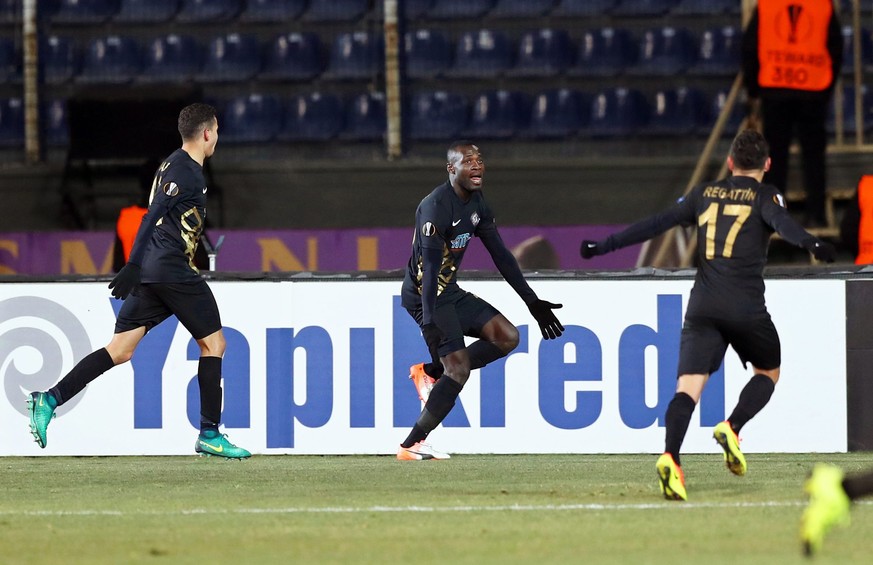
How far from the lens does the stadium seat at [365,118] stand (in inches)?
635

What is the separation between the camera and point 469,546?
205 inches

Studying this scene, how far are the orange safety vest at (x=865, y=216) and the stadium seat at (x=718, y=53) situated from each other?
4434mm

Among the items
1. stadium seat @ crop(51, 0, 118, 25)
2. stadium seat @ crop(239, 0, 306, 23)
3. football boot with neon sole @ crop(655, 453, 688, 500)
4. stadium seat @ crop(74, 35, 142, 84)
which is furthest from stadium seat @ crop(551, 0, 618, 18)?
football boot with neon sole @ crop(655, 453, 688, 500)

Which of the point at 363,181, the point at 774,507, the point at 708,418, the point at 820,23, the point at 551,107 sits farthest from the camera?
the point at 551,107

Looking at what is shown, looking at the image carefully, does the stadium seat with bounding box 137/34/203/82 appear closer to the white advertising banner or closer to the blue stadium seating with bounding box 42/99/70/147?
the blue stadium seating with bounding box 42/99/70/147

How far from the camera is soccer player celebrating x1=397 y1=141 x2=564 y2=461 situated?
26.4 ft

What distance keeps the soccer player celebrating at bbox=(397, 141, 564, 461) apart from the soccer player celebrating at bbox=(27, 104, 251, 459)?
1.11 metres

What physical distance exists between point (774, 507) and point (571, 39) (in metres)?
10.9

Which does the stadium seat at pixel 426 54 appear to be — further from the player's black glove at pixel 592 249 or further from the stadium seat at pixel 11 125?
the player's black glove at pixel 592 249

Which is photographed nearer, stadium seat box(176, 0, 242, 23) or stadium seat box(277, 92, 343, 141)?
stadium seat box(277, 92, 343, 141)

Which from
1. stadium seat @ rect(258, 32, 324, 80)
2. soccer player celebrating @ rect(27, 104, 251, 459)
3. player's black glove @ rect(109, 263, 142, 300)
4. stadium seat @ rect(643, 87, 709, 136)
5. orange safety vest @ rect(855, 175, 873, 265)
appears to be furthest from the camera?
stadium seat @ rect(258, 32, 324, 80)

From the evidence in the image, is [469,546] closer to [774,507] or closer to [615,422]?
[774,507]

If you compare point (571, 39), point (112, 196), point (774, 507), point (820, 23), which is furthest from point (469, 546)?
point (571, 39)

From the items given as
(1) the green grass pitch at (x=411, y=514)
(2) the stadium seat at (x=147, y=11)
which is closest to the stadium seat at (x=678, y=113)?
(2) the stadium seat at (x=147, y=11)
